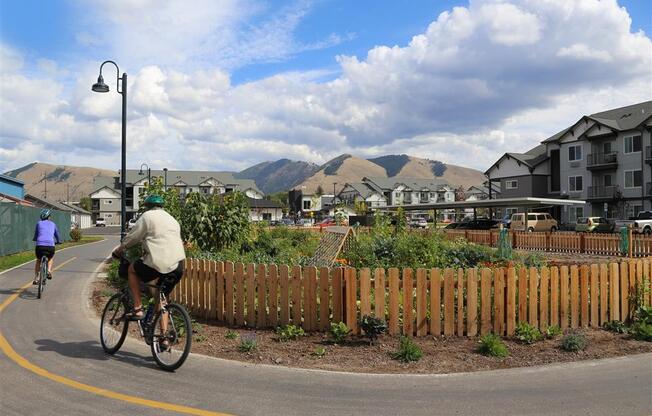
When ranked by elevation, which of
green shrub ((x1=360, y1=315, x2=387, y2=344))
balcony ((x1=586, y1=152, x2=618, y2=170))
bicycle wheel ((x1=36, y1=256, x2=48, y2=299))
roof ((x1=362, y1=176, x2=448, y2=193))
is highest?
roof ((x1=362, y1=176, x2=448, y2=193))

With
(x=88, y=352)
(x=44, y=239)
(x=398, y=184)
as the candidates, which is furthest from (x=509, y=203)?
(x=398, y=184)

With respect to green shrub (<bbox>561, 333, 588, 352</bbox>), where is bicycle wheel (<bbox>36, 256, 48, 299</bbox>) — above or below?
above

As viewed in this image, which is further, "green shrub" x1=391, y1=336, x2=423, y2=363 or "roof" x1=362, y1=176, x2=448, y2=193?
"roof" x1=362, y1=176, x2=448, y2=193

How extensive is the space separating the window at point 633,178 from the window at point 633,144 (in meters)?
2.04

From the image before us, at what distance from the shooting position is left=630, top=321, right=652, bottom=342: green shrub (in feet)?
24.2

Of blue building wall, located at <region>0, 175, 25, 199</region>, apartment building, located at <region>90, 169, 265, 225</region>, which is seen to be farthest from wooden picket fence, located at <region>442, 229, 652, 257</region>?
apartment building, located at <region>90, 169, 265, 225</region>

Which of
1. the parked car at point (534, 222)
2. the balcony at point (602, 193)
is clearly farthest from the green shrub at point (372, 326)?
the balcony at point (602, 193)

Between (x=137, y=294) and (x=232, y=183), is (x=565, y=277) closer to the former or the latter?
(x=137, y=294)

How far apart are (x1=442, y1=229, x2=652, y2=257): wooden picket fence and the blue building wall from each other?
42.4 meters

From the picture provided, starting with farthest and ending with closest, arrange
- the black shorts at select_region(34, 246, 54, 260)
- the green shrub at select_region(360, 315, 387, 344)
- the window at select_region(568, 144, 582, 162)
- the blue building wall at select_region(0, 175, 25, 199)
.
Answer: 1. the window at select_region(568, 144, 582, 162)
2. the blue building wall at select_region(0, 175, 25, 199)
3. the black shorts at select_region(34, 246, 54, 260)
4. the green shrub at select_region(360, 315, 387, 344)

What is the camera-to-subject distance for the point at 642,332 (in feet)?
24.5

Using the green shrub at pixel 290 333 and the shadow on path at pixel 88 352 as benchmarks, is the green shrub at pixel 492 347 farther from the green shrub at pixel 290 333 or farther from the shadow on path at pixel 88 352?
the shadow on path at pixel 88 352

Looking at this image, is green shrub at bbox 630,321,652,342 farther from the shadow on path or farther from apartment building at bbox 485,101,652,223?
apartment building at bbox 485,101,652,223

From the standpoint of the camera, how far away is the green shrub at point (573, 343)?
679 centimetres
